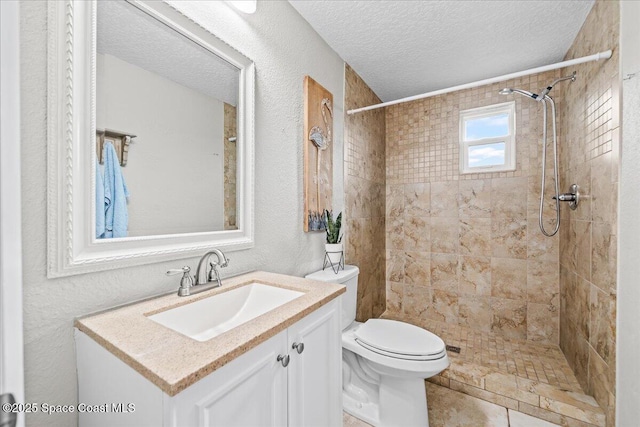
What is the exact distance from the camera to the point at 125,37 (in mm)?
930

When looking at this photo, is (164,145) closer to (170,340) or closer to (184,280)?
(184,280)

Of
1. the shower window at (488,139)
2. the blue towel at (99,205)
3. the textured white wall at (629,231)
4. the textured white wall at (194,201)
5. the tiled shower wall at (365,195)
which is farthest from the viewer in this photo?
the shower window at (488,139)

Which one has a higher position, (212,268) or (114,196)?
(114,196)

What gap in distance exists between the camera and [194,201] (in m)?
1.15

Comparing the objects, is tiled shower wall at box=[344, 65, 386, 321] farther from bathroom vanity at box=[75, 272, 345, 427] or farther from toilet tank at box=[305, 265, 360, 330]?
bathroom vanity at box=[75, 272, 345, 427]

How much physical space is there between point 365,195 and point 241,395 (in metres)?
2.04

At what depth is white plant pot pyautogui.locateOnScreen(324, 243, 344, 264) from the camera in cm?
177

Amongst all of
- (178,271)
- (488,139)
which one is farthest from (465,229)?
(178,271)

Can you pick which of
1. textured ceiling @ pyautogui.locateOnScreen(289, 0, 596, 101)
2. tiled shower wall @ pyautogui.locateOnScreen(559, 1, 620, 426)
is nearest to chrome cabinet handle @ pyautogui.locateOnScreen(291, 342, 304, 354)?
tiled shower wall @ pyautogui.locateOnScreen(559, 1, 620, 426)

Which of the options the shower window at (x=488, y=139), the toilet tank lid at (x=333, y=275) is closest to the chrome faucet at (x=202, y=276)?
the toilet tank lid at (x=333, y=275)

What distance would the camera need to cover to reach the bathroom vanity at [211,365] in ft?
1.89

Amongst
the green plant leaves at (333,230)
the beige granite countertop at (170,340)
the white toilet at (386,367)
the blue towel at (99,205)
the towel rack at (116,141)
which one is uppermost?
the towel rack at (116,141)

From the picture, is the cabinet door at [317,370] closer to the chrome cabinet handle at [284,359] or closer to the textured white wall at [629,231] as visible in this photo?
the chrome cabinet handle at [284,359]

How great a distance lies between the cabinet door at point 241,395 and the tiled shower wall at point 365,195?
56.0 inches
